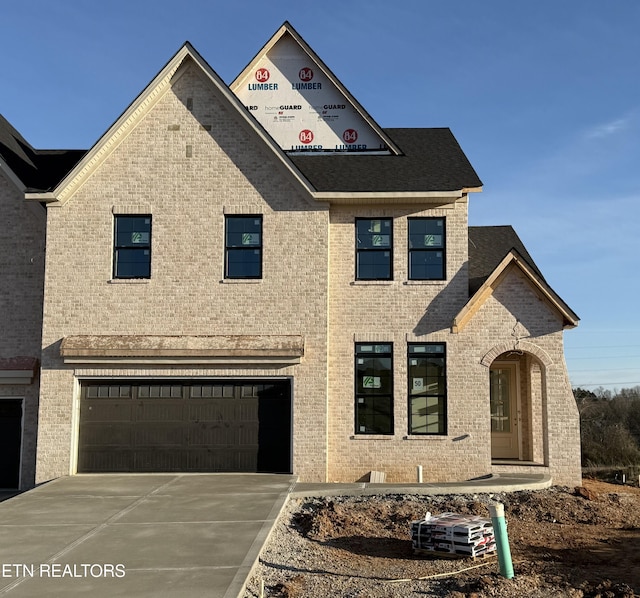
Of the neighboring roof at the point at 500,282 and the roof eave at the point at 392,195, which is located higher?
the roof eave at the point at 392,195

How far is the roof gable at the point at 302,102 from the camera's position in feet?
60.1

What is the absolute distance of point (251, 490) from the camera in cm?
1373

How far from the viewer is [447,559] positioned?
32.5 feet

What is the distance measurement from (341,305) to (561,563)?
8.43m

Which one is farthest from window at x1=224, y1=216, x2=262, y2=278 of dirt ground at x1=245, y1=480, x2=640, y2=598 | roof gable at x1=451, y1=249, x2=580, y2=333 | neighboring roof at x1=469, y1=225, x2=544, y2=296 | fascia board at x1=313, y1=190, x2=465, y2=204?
dirt ground at x1=245, y1=480, x2=640, y2=598

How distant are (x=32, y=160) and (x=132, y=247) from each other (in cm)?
514

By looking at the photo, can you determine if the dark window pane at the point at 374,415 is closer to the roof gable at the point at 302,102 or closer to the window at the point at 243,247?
the window at the point at 243,247

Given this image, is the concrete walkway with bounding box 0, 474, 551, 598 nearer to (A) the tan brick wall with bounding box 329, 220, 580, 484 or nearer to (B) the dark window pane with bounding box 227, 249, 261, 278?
(A) the tan brick wall with bounding box 329, 220, 580, 484

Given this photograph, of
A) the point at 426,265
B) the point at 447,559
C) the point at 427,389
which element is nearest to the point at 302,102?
the point at 426,265

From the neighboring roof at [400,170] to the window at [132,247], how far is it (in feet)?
13.8

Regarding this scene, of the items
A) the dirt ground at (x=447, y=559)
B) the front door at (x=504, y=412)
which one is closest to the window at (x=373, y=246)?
the front door at (x=504, y=412)

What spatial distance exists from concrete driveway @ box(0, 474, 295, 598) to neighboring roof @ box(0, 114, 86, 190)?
772 centimetres

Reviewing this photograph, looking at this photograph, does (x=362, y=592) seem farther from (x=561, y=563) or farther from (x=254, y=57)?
(x=254, y=57)

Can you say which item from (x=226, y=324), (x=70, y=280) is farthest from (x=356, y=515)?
(x=70, y=280)
